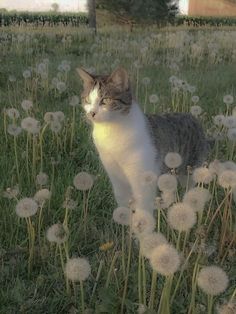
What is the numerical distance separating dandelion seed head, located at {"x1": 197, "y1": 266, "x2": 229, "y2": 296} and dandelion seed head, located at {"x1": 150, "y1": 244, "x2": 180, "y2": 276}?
0.11 m

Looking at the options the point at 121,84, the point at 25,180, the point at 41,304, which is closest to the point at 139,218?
the point at 41,304

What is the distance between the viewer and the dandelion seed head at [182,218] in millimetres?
2160

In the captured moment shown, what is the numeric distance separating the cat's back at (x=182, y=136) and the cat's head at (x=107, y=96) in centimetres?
36

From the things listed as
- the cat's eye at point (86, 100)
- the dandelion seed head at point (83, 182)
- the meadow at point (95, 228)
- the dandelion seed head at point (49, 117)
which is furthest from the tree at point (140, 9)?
the dandelion seed head at point (83, 182)

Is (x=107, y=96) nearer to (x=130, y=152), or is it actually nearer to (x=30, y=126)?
(x=130, y=152)

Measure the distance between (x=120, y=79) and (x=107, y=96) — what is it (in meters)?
0.20

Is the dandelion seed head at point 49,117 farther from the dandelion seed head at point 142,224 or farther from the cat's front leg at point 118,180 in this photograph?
the dandelion seed head at point 142,224

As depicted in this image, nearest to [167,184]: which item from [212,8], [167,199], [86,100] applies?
[167,199]

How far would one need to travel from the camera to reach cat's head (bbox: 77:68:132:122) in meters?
3.56

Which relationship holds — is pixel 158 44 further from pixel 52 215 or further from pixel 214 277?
pixel 214 277

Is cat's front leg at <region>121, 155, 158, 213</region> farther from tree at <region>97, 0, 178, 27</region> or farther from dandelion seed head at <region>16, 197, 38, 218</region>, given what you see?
tree at <region>97, 0, 178, 27</region>

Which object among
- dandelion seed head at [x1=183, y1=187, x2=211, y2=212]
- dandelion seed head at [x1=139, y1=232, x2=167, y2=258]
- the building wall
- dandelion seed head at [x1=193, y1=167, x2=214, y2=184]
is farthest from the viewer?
the building wall

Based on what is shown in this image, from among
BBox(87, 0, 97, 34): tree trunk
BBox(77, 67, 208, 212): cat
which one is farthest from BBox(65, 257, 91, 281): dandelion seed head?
BBox(87, 0, 97, 34): tree trunk

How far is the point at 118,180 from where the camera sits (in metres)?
3.79
